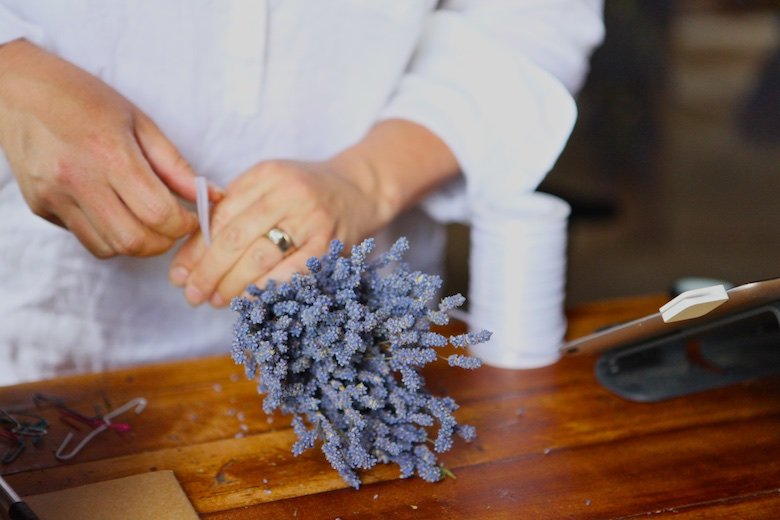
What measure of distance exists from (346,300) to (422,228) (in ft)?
2.30

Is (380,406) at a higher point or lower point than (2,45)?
lower

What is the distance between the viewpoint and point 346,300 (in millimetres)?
769

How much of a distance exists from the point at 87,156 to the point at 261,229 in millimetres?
193

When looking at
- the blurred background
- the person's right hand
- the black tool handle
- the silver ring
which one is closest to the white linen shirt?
the person's right hand

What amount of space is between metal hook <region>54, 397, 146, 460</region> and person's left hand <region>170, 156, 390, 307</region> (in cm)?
14

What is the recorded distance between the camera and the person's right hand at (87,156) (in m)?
0.89

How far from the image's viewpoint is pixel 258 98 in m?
1.16

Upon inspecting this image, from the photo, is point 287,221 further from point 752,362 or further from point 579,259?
point 579,259

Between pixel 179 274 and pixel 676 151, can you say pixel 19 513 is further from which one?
pixel 676 151

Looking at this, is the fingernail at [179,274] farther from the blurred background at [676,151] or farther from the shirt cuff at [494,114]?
the blurred background at [676,151]

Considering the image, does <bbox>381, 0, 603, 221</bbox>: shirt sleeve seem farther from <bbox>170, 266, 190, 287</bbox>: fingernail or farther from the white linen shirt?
<bbox>170, 266, 190, 287</bbox>: fingernail

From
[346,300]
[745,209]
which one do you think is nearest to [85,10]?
[346,300]

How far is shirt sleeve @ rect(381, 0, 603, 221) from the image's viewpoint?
1182 mm

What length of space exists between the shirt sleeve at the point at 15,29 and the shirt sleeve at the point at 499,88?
1.47 ft
